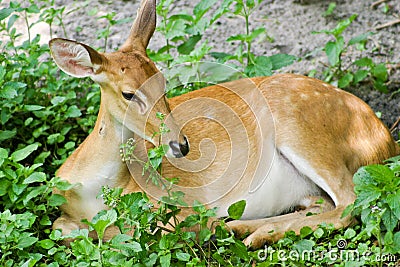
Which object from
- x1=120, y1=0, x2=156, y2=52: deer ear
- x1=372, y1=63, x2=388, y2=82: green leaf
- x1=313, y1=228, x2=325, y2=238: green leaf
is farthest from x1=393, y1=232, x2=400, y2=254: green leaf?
x1=372, y1=63, x2=388, y2=82: green leaf

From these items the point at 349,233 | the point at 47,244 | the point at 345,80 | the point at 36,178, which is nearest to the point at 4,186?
the point at 36,178

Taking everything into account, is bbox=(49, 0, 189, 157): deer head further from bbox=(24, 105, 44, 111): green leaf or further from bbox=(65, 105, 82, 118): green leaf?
bbox=(65, 105, 82, 118): green leaf

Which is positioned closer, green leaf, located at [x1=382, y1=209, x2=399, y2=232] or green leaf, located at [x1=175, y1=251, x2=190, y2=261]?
green leaf, located at [x1=175, y1=251, x2=190, y2=261]

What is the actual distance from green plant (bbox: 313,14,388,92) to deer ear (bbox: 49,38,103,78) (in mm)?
2560

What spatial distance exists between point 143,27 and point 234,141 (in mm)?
1115

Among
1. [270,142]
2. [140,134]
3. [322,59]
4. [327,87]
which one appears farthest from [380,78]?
[140,134]

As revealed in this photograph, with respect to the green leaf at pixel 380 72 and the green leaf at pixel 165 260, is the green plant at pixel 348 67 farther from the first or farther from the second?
the green leaf at pixel 165 260

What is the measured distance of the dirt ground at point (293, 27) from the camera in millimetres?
7961

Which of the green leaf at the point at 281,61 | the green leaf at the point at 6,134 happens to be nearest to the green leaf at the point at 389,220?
the green leaf at the point at 281,61

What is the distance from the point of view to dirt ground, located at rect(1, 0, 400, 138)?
796 centimetres

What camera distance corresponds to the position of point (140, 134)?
522cm

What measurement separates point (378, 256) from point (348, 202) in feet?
2.51

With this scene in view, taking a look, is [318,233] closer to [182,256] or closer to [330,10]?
[182,256]

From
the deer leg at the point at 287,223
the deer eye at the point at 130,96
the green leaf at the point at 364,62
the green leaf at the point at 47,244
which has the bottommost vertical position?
the deer leg at the point at 287,223
